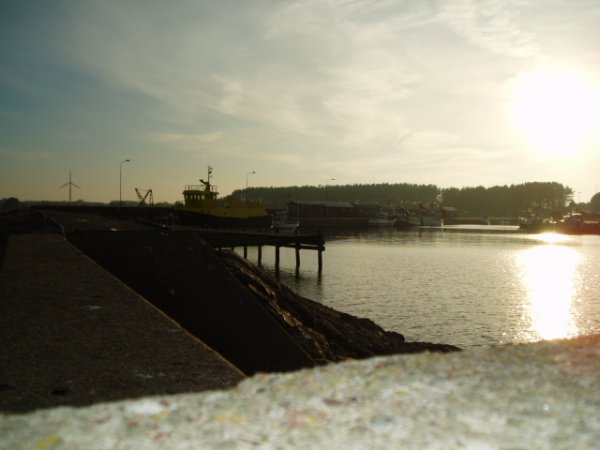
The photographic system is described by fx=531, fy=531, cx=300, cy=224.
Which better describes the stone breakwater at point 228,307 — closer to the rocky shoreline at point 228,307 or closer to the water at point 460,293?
the rocky shoreline at point 228,307

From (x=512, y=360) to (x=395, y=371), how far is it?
0.75 m

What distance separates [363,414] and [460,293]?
30.0 m

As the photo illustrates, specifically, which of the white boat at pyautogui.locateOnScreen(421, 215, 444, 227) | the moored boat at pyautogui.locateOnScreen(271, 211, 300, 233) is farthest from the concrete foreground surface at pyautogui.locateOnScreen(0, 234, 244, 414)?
the white boat at pyautogui.locateOnScreen(421, 215, 444, 227)

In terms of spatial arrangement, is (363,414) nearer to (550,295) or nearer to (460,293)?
(460,293)

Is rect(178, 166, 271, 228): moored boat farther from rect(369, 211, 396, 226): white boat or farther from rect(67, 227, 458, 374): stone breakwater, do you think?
rect(369, 211, 396, 226): white boat

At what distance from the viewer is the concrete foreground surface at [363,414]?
7.20 feet

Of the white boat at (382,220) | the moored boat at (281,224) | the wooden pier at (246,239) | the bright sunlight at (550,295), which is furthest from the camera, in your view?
the white boat at (382,220)

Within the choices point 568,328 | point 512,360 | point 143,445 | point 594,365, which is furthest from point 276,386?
point 568,328

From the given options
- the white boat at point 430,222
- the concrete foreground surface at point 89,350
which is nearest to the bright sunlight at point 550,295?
the concrete foreground surface at point 89,350

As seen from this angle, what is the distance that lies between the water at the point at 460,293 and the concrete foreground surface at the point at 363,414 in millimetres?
16924

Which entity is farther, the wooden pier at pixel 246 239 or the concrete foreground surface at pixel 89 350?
the wooden pier at pixel 246 239

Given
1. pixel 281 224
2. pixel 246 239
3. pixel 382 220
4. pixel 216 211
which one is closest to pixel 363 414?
pixel 246 239

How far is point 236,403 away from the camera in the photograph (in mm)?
2576

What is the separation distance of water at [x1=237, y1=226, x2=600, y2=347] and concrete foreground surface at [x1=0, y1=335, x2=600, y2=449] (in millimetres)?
16924
